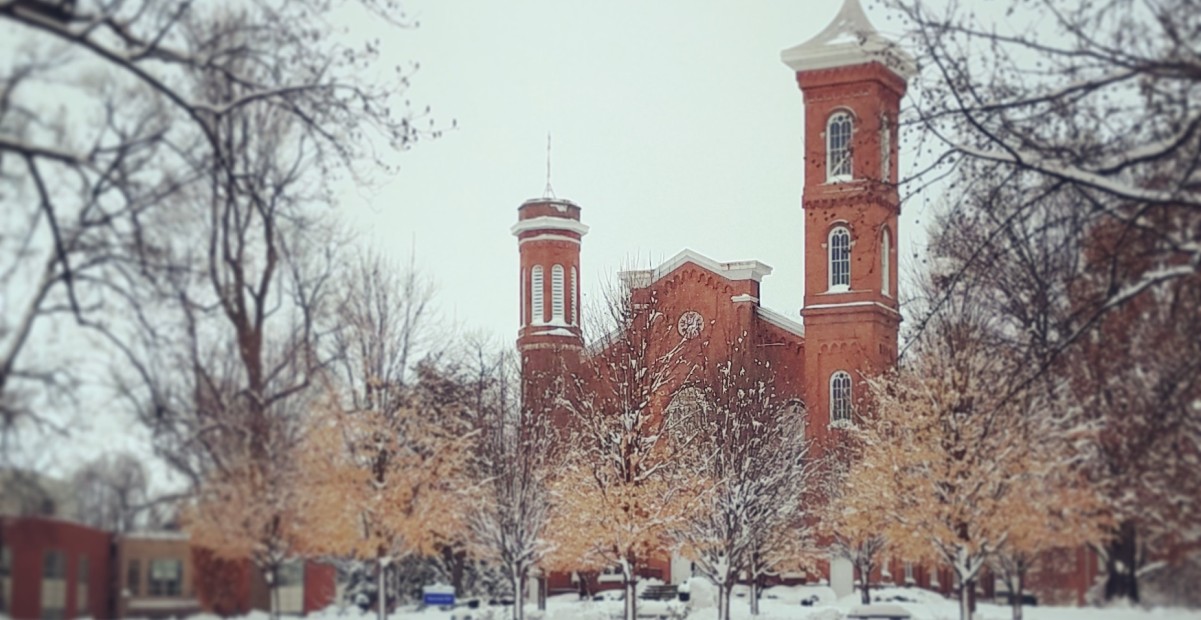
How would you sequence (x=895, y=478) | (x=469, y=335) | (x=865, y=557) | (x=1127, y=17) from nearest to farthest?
(x=1127, y=17) → (x=895, y=478) → (x=865, y=557) → (x=469, y=335)

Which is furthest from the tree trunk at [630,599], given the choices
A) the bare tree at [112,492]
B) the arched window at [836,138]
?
the arched window at [836,138]

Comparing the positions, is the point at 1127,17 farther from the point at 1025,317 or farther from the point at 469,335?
the point at 469,335

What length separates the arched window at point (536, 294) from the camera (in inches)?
1479

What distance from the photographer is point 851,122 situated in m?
33.3

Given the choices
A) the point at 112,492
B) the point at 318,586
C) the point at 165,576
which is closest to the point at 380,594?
the point at 318,586

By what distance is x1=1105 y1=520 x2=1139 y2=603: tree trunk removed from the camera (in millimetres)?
11969

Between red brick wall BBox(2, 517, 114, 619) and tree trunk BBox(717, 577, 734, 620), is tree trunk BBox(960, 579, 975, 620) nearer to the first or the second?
tree trunk BBox(717, 577, 734, 620)

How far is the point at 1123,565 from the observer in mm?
12141

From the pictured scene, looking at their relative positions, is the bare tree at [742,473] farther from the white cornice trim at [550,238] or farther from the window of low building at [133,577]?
the window of low building at [133,577]

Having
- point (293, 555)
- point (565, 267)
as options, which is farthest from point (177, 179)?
point (565, 267)

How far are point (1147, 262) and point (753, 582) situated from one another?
15.5 meters

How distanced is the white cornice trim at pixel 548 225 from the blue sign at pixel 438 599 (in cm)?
1778

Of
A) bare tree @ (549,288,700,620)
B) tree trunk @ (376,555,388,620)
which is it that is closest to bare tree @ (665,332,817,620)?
bare tree @ (549,288,700,620)

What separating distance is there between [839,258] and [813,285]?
922 mm
